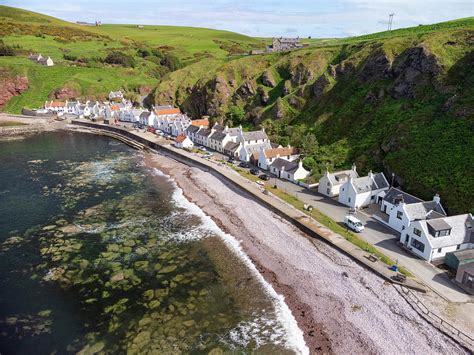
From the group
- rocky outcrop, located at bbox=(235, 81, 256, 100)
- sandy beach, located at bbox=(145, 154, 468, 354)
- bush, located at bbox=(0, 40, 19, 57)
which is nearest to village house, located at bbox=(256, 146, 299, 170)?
sandy beach, located at bbox=(145, 154, 468, 354)

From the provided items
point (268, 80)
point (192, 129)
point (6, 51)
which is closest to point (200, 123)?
point (192, 129)

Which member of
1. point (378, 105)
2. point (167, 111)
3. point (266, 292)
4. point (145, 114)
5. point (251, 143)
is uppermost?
point (378, 105)

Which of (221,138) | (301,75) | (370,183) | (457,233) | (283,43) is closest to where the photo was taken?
(457,233)

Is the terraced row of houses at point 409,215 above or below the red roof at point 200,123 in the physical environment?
below

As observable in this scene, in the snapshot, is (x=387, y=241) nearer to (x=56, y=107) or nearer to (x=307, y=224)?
(x=307, y=224)

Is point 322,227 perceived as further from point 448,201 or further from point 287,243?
point 448,201

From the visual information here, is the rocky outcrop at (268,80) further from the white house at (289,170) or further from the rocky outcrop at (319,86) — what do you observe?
the white house at (289,170)

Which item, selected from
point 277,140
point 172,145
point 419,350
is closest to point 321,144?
point 277,140

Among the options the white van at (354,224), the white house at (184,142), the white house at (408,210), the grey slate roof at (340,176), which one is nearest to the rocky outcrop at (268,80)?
the white house at (184,142)
